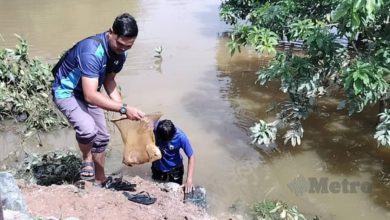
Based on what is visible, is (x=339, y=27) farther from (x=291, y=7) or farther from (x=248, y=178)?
(x=248, y=178)

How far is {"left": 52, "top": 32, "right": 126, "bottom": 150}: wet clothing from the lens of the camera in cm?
335

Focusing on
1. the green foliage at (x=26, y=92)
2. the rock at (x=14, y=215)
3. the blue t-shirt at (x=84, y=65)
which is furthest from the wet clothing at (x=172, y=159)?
the green foliage at (x=26, y=92)

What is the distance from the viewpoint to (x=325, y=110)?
6500 mm

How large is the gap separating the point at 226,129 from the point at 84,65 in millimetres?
3102

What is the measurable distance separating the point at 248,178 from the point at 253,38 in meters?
1.53

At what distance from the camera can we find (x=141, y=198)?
3.75 meters

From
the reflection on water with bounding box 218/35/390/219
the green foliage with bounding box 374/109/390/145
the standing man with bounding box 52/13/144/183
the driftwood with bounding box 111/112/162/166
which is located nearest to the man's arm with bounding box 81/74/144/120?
the standing man with bounding box 52/13/144/183

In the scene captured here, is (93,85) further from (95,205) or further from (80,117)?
(95,205)

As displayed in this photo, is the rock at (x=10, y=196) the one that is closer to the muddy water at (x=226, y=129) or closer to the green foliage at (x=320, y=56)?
the muddy water at (x=226, y=129)

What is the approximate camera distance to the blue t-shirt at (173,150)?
4254 millimetres

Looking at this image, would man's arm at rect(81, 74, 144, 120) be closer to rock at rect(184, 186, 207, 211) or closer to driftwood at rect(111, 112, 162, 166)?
driftwood at rect(111, 112, 162, 166)

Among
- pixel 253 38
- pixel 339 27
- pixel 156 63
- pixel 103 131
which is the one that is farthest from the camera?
pixel 156 63

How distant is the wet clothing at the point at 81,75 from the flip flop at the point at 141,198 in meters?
0.53

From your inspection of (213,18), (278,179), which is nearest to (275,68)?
(278,179)
